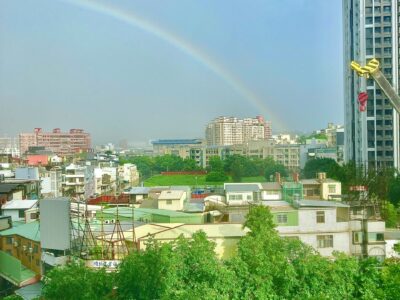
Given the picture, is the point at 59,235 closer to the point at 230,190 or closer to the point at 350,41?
the point at 230,190

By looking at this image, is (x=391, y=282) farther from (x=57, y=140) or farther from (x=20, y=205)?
(x=57, y=140)

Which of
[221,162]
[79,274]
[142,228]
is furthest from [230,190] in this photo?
[221,162]

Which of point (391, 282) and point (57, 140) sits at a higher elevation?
point (57, 140)

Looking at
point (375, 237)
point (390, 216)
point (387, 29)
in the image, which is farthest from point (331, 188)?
point (387, 29)

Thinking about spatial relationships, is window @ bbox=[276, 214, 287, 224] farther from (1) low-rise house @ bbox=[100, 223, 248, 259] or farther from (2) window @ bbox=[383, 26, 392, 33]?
(2) window @ bbox=[383, 26, 392, 33]

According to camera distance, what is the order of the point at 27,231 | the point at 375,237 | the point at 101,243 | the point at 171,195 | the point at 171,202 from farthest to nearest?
the point at 171,195 < the point at 171,202 < the point at 27,231 < the point at 375,237 < the point at 101,243

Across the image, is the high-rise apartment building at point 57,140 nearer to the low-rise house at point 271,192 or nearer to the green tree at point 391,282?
the low-rise house at point 271,192
